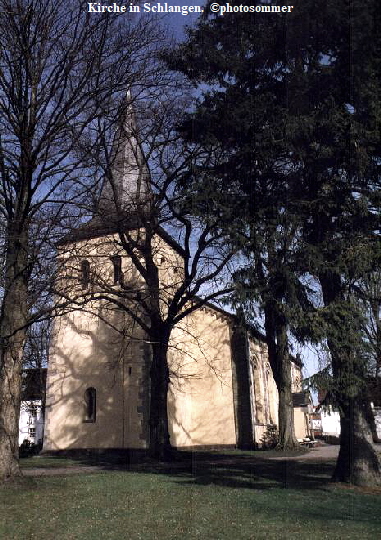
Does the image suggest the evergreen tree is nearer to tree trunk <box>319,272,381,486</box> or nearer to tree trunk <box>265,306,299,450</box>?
tree trunk <box>319,272,381,486</box>

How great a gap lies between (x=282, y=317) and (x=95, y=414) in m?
16.0

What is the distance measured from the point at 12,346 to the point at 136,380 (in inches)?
485

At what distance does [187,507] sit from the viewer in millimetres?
9211

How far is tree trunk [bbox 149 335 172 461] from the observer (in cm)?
1805

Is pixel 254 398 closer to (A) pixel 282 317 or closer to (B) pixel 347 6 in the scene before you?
(A) pixel 282 317

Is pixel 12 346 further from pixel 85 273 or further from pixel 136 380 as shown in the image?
pixel 136 380

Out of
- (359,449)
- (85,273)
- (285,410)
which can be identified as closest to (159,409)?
(85,273)

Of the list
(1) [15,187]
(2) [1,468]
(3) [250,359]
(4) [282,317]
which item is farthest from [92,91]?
(3) [250,359]

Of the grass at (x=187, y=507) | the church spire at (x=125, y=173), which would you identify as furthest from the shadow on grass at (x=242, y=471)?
the church spire at (x=125, y=173)

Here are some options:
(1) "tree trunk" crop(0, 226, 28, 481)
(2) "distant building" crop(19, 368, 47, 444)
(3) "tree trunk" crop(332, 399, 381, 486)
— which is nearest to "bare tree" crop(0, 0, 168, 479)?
(1) "tree trunk" crop(0, 226, 28, 481)

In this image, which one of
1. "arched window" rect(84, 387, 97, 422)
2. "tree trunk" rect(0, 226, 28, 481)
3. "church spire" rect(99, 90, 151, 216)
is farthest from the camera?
"arched window" rect(84, 387, 97, 422)

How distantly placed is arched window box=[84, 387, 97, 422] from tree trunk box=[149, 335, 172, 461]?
268 inches

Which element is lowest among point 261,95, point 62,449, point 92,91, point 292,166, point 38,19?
point 62,449

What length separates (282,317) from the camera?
1104cm
